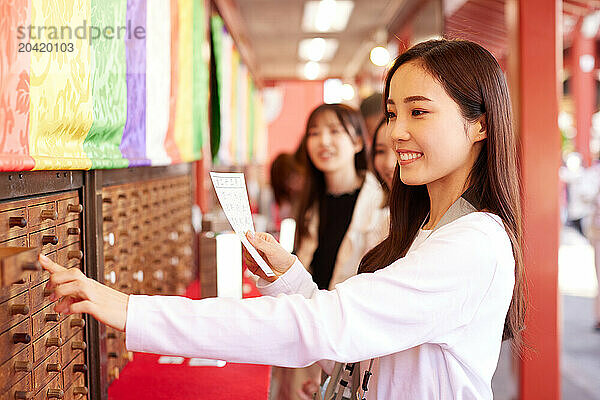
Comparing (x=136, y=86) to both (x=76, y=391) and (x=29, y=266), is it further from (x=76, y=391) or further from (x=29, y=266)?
(x=29, y=266)

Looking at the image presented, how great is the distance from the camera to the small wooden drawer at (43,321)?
129cm

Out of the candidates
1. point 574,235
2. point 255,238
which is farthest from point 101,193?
point 574,235

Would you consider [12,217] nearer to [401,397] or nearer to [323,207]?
[401,397]

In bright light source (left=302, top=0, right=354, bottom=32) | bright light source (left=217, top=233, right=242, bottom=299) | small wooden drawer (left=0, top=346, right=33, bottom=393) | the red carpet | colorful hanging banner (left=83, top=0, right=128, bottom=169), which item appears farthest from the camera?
bright light source (left=302, top=0, right=354, bottom=32)

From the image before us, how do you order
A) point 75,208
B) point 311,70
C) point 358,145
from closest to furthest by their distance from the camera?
point 75,208 → point 358,145 → point 311,70

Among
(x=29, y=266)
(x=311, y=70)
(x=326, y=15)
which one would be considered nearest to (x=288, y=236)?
(x=29, y=266)

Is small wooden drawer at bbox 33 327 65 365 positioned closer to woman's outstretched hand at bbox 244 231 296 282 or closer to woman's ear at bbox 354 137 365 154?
woman's outstretched hand at bbox 244 231 296 282

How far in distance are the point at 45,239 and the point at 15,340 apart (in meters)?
0.21

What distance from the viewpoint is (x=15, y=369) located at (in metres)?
1.18

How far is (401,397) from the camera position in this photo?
139 centimetres

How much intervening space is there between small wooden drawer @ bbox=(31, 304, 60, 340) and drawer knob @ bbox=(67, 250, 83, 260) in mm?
155

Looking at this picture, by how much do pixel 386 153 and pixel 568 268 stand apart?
770cm

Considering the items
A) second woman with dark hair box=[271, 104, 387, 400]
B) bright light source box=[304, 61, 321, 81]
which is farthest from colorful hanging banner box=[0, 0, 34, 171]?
bright light source box=[304, 61, 321, 81]

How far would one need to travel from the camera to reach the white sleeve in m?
1.10
